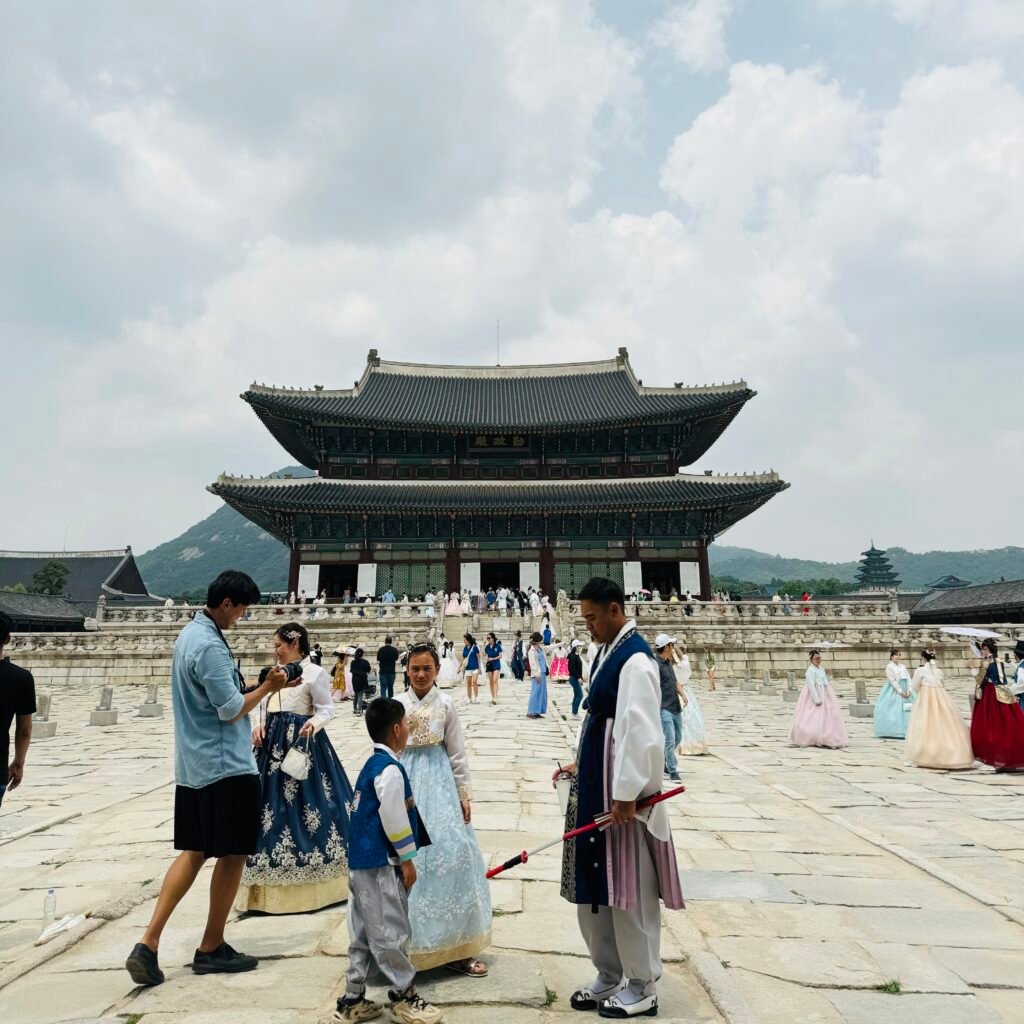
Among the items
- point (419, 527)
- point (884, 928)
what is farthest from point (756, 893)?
point (419, 527)

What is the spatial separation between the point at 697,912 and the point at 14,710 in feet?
13.6

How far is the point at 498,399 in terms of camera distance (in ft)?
123

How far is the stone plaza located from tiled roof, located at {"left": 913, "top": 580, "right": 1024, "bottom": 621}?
2652 centimetres

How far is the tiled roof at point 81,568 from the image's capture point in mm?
46194

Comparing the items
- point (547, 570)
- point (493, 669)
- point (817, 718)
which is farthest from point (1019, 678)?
point (547, 570)

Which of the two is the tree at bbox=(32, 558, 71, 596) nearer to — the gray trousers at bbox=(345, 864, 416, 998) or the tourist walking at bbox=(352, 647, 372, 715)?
the tourist walking at bbox=(352, 647, 372, 715)

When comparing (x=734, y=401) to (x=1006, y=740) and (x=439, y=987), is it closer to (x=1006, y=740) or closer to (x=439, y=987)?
(x=1006, y=740)

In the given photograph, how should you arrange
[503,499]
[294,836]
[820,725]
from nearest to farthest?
1. [294,836]
2. [820,725]
3. [503,499]

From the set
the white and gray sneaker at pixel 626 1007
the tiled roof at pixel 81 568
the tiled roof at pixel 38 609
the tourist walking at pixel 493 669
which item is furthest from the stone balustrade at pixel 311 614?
the tiled roof at pixel 81 568

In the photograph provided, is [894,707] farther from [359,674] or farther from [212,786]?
[212,786]

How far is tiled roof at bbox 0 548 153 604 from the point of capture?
4619cm

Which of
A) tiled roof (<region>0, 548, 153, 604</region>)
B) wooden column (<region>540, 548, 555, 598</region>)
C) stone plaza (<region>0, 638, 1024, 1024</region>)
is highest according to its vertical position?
tiled roof (<region>0, 548, 153, 604</region>)

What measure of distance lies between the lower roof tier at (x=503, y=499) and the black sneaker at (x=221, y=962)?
86.8 feet

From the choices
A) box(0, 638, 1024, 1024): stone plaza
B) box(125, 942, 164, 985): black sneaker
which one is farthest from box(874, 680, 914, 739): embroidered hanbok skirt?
box(125, 942, 164, 985): black sneaker
